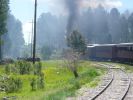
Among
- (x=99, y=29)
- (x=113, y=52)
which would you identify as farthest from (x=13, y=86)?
(x=99, y=29)

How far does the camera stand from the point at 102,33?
528 feet

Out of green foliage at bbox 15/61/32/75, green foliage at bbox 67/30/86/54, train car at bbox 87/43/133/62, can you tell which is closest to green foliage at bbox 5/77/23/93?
green foliage at bbox 15/61/32/75

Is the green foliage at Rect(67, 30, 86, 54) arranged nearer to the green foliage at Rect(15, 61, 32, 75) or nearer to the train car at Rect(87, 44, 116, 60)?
the train car at Rect(87, 44, 116, 60)

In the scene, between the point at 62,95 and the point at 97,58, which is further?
the point at 97,58

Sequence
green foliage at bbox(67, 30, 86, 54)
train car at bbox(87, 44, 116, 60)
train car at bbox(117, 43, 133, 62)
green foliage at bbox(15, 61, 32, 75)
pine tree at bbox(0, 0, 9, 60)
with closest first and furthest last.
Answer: green foliage at bbox(15, 61, 32, 75)
train car at bbox(117, 43, 133, 62)
train car at bbox(87, 44, 116, 60)
pine tree at bbox(0, 0, 9, 60)
green foliage at bbox(67, 30, 86, 54)

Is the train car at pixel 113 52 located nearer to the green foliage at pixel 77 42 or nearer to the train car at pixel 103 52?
the train car at pixel 103 52

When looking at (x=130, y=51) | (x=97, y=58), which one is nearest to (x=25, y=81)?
(x=130, y=51)

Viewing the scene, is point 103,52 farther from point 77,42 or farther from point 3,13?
point 3,13

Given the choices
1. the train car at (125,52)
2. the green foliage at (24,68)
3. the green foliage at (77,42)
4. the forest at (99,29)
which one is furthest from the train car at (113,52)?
the forest at (99,29)

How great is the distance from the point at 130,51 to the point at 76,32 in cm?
3396

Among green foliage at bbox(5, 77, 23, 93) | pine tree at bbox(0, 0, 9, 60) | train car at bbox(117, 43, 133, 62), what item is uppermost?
pine tree at bbox(0, 0, 9, 60)

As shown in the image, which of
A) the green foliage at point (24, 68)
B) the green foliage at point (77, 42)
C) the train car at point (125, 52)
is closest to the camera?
the green foliage at point (24, 68)

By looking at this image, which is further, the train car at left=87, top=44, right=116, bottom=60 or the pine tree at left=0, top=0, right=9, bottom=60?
the pine tree at left=0, top=0, right=9, bottom=60

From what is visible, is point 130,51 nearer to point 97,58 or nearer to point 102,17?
point 97,58
